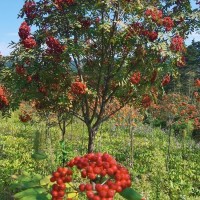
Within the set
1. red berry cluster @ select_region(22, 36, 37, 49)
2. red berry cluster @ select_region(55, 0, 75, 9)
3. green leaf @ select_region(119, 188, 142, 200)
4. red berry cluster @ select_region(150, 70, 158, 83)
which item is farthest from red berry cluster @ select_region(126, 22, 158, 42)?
green leaf @ select_region(119, 188, 142, 200)

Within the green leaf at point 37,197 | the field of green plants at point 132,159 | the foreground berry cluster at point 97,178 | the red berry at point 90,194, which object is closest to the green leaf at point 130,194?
the foreground berry cluster at point 97,178

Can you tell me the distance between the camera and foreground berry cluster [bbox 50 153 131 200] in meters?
2.24

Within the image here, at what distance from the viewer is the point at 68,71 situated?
7.14 m

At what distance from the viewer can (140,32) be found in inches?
247

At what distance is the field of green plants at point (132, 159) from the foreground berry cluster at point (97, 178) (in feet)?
3.17

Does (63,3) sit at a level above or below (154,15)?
above

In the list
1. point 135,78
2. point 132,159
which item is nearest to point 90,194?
point 135,78

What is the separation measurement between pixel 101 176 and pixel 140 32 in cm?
423

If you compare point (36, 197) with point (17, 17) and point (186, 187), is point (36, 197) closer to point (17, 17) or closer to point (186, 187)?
point (17, 17)

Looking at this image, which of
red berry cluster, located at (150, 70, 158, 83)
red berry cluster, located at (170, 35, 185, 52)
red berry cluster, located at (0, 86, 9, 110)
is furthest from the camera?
red berry cluster, located at (150, 70, 158, 83)

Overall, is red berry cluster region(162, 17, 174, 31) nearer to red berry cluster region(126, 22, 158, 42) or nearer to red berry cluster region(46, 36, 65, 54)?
red berry cluster region(126, 22, 158, 42)

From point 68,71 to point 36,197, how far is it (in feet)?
16.6

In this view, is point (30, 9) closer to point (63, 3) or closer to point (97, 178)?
point (63, 3)

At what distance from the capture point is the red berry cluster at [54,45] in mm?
6074
